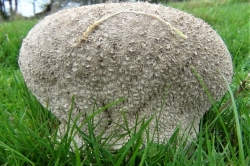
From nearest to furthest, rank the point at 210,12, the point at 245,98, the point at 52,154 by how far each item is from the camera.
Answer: the point at 52,154 < the point at 245,98 < the point at 210,12

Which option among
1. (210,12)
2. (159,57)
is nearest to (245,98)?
(159,57)

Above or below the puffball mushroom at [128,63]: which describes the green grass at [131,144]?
below

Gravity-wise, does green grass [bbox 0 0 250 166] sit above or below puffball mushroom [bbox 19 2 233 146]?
below

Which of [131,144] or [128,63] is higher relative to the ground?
[128,63]

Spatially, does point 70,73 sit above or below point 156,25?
below

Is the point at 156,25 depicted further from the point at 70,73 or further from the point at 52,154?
the point at 52,154

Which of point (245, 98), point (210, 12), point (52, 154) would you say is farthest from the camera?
point (210, 12)

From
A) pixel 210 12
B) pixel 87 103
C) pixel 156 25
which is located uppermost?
pixel 156 25

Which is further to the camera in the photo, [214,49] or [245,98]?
[245,98]
